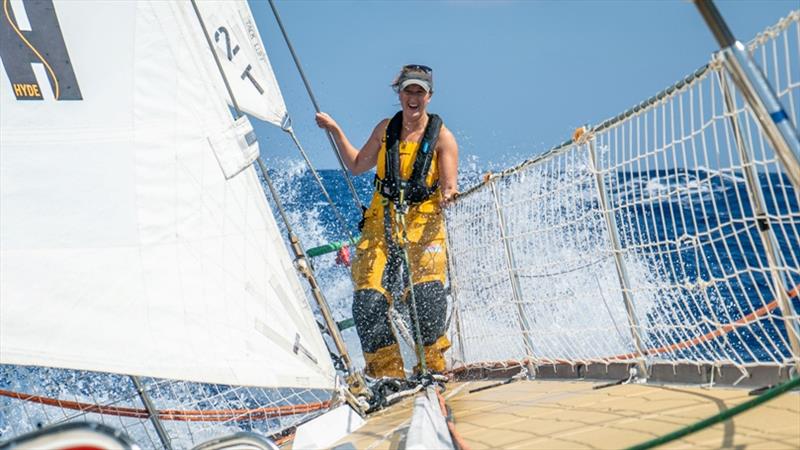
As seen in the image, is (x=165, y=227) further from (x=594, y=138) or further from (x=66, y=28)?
(x=594, y=138)

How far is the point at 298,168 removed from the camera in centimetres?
3359

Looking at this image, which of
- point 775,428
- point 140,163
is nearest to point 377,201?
point 140,163

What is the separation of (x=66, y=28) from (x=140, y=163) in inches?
24.0

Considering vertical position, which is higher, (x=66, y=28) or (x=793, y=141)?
(x=66, y=28)

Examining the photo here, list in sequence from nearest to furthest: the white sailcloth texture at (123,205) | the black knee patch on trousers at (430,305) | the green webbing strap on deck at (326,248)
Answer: the white sailcloth texture at (123,205) < the black knee patch on trousers at (430,305) < the green webbing strap on deck at (326,248)

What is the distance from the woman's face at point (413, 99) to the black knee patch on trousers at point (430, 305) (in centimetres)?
108

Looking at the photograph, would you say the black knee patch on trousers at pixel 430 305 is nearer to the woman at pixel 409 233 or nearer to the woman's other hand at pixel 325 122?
the woman at pixel 409 233

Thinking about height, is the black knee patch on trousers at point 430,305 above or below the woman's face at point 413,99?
below

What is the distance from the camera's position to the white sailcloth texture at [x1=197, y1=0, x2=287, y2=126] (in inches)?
187

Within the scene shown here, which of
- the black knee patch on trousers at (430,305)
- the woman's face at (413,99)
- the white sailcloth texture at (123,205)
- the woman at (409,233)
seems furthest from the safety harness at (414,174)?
the white sailcloth texture at (123,205)

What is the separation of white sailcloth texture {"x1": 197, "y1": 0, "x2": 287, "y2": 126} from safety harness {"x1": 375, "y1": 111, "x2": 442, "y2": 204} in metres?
0.84

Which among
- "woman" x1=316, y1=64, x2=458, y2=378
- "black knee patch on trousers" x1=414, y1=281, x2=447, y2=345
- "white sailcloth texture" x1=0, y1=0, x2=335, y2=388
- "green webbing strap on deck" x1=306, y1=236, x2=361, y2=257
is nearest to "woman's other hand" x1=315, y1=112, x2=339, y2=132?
"woman" x1=316, y1=64, x2=458, y2=378

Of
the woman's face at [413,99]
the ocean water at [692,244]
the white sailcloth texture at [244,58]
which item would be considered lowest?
the ocean water at [692,244]

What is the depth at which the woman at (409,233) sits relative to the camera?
19.6 feet
